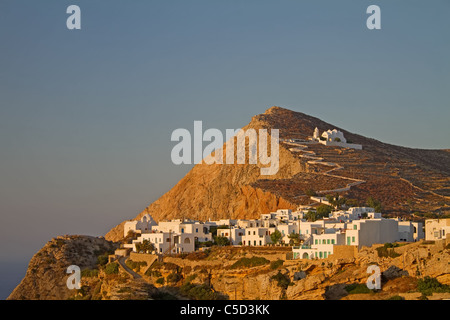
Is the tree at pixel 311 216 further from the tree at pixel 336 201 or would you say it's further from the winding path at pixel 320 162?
the winding path at pixel 320 162

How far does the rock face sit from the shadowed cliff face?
1821 cm

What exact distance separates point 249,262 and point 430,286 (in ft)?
52.2

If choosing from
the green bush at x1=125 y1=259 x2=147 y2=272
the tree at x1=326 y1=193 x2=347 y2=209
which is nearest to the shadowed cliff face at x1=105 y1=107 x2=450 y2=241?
the tree at x1=326 y1=193 x2=347 y2=209

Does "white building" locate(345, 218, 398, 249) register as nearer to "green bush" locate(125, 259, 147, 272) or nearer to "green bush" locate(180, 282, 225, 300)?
"green bush" locate(180, 282, 225, 300)

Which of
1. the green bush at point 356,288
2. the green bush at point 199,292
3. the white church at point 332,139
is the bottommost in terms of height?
the green bush at point 199,292

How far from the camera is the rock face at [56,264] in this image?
6804 cm

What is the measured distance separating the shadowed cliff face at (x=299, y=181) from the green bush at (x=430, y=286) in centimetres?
3546

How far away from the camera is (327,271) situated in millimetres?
48344

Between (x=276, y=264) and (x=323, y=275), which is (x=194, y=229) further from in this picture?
(x=323, y=275)

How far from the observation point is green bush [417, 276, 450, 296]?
136 feet

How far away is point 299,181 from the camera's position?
3563 inches

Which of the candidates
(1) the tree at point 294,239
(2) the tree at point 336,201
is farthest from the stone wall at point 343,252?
(2) the tree at point 336,201
